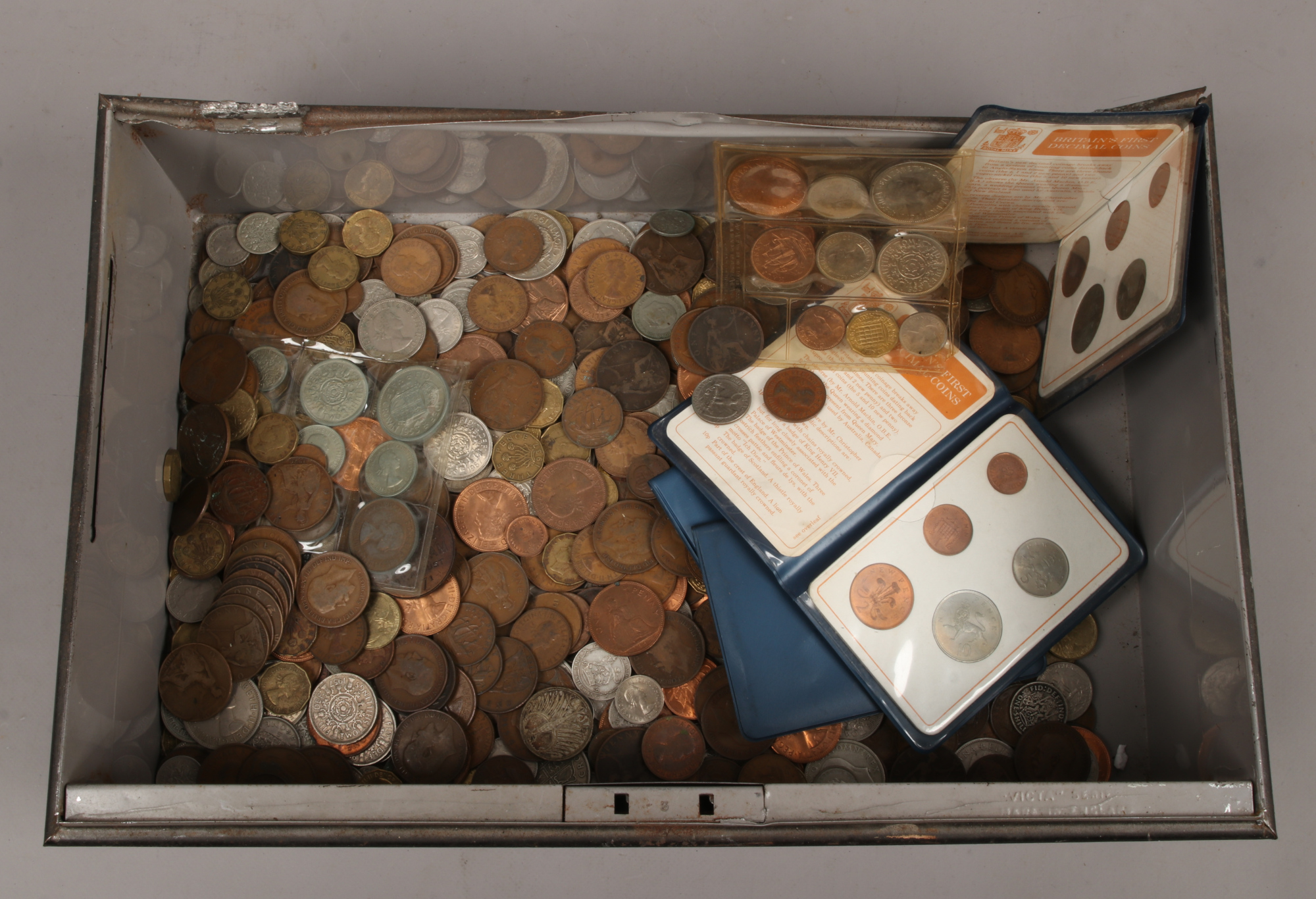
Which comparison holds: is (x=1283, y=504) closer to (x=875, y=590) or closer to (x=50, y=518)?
(x=875, y=590)

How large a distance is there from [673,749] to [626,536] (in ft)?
1.21

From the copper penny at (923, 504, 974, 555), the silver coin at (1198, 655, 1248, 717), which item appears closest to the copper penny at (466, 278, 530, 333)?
the copper penny at (923, 504, 974, 555)

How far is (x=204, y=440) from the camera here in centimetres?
141

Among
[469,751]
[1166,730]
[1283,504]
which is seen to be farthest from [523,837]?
[1283,504]

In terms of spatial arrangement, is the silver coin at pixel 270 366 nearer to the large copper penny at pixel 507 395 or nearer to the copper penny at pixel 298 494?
the copper penny at pixel 298 494

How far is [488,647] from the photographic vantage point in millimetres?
1372

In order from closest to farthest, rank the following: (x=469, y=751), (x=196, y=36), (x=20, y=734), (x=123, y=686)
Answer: (x=123, y=686), (x=469, y=751), (x=20, y=734), (x=196, y=36)

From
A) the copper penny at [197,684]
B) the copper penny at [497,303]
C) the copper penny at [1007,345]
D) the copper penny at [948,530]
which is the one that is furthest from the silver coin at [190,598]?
the copper penny at [1007,345]

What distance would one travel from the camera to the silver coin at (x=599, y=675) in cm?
139

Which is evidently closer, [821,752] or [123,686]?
[123,686]

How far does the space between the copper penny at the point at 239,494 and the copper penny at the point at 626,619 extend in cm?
61

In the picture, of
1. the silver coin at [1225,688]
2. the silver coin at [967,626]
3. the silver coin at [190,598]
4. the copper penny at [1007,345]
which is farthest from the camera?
the copper penny at [1007,345]

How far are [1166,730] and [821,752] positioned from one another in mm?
561

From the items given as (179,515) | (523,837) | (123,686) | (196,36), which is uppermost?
(196,36)
